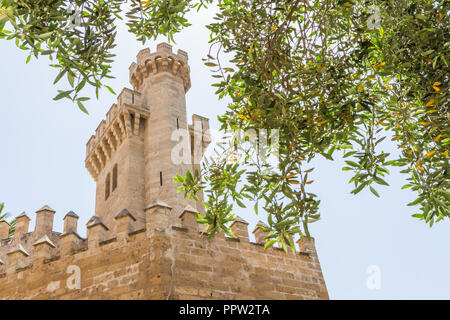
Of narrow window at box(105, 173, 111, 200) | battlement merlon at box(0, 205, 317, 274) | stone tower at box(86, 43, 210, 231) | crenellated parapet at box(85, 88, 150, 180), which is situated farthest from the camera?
narrow window at box(105, 173, 111, 200)

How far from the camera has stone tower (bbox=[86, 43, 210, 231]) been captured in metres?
15.0

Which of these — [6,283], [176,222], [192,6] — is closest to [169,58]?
[176,222]

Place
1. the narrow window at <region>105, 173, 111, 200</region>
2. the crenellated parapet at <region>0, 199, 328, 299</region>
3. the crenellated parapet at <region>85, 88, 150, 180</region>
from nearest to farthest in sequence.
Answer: the crenellated parapet at <region>0, 199, 328, 299</region>, the crenellated parapet at <region>85, 88, 150, 180</region>, the narrow window at <region>105, 173, 111, 200</region>

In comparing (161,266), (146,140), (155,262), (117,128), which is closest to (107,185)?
(117,128)

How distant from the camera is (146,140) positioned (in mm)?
16672

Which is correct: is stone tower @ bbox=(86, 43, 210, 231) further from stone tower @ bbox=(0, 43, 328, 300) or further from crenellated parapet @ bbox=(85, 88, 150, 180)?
stone tower @ bbox=(0, 43, 328, 300)

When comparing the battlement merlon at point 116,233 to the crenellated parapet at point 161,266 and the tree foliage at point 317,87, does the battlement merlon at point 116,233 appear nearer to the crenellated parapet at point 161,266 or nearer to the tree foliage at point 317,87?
the crenellated parapet at point 161,266

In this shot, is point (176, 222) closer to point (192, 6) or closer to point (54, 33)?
point (192, 6)

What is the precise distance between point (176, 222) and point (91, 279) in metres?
4.20

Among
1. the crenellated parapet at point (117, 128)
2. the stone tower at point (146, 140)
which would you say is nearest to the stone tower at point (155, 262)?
the stone tower at point (146, 140)

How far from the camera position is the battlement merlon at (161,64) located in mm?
18609

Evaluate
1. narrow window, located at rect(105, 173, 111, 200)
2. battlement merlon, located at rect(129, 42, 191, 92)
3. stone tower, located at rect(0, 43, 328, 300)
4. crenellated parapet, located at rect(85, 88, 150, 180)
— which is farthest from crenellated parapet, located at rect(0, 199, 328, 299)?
battlement merlon, located at rect(129, 42, 191, 92)
